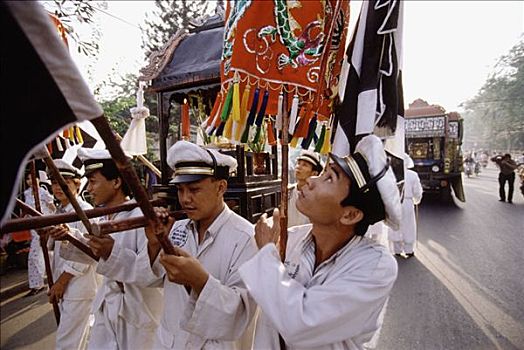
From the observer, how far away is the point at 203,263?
185cm

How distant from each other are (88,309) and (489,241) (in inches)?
319

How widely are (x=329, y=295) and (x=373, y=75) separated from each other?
0.99 meters

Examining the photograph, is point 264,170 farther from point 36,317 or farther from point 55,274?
point 36,317

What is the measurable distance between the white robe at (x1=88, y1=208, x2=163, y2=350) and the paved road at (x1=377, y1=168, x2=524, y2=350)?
253 cm

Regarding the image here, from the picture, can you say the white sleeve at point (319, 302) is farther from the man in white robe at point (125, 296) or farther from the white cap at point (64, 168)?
the white cap at point (64, 168)

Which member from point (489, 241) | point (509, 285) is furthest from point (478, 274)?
point (489, 241)

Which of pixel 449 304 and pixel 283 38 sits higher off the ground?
pixel 283 38

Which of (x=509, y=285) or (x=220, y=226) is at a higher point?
(x=220, y=226)

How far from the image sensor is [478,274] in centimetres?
544

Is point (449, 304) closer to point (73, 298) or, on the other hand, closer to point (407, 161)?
point (407, 161)

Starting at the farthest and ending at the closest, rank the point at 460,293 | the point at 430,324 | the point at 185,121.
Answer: the point at 460,293
the point at 185,121
the point at 430,324

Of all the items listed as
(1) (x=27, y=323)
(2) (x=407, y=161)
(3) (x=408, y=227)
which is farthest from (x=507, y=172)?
(1) (x=27, y=323)

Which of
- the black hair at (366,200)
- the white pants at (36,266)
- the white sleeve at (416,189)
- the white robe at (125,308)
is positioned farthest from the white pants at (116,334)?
the white sleeve at (416,189)

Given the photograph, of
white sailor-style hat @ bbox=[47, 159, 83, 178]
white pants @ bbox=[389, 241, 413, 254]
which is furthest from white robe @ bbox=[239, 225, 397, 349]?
white pants @ bbox=[389, 241, 413, 254]
